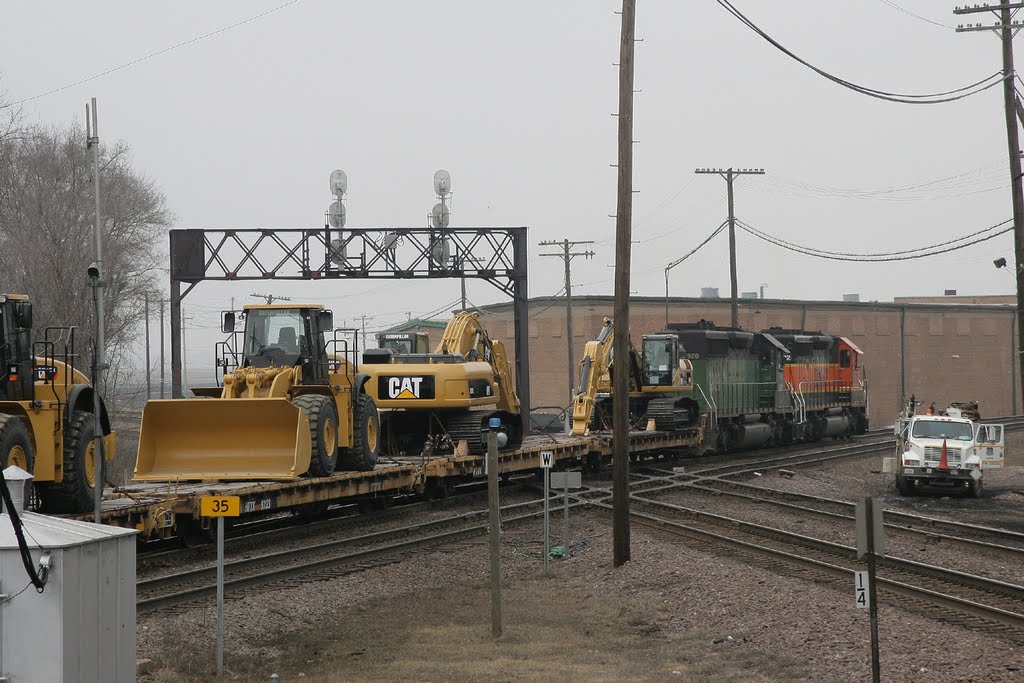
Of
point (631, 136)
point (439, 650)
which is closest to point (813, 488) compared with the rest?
→ point (631, 136)

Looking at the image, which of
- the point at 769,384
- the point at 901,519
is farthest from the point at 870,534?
the point at 769,384

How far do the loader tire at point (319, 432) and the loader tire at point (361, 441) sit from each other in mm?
1290

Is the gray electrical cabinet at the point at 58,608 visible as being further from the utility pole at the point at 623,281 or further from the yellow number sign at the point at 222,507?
the utility pole at the point at 623,281

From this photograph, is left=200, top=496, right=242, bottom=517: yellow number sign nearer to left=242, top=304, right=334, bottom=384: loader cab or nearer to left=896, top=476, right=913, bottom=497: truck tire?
left=242, top=304, right=334, bottom=384: loader cab

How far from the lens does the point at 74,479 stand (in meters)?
15.5

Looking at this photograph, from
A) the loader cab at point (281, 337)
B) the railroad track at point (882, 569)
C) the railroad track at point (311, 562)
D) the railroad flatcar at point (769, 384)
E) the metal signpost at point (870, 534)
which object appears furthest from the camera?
the railroad flatcar at point (769, 384)

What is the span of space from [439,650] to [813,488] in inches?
704

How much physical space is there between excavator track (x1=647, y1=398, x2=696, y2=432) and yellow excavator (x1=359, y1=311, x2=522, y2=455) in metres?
7.61

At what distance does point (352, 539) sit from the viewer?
18703mm

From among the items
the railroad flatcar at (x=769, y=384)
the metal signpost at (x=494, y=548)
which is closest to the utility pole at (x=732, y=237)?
the railroad flatcar at (x=769, y=384)

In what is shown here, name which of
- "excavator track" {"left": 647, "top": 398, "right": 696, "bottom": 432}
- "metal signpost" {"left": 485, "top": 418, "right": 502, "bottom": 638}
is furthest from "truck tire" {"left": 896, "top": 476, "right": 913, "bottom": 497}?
"metal signpost" {"left": 485, "top": 418, "right": 502, "bottom": 638}

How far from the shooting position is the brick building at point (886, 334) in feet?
227

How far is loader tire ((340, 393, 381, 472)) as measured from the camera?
21.4 m

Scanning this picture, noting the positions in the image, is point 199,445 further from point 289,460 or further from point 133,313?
point 133,313
